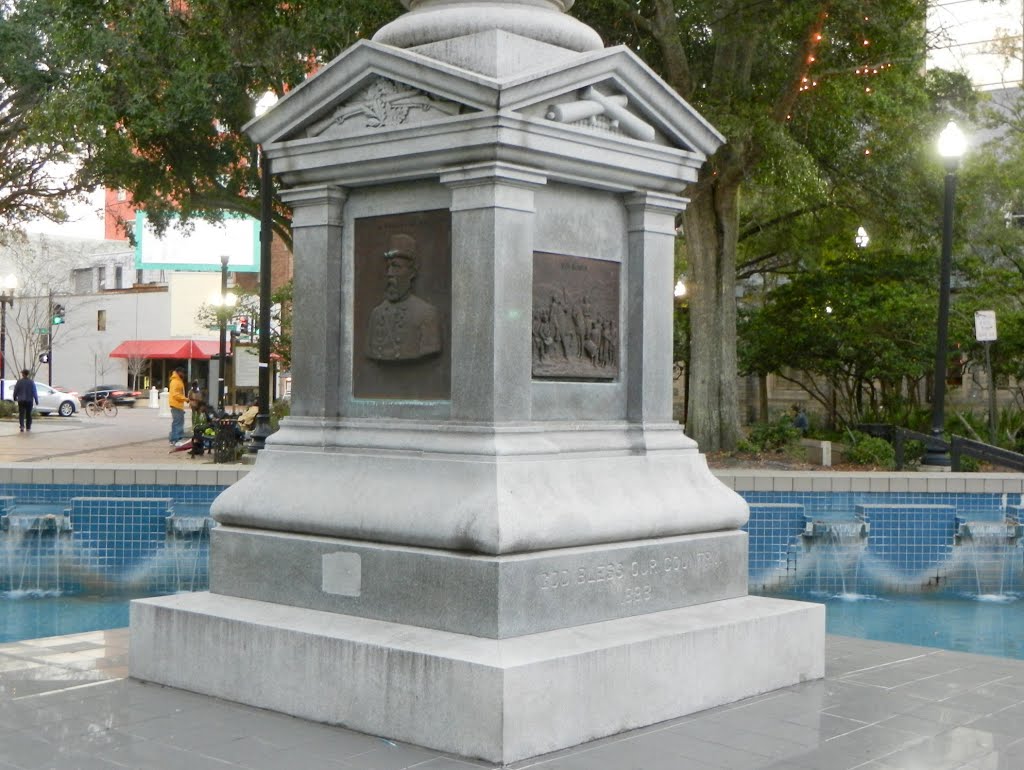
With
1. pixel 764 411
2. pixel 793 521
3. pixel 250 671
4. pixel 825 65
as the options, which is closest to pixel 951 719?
pixel 250 671

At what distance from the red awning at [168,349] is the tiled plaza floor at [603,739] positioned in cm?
7355

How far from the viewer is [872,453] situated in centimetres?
2430

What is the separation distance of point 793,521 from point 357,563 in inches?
300

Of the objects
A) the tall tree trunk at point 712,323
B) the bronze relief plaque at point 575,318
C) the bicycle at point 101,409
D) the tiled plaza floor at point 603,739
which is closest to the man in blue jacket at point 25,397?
the bicycle at point 101,409

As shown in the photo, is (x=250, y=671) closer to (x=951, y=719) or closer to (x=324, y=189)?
(x=324, y=189)

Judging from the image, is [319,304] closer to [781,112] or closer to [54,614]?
[54,614]

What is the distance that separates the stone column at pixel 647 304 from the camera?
321 inches

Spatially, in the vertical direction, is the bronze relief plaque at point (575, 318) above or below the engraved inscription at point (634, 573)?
above

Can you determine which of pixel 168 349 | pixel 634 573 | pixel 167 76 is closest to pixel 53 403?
pixel 168 349

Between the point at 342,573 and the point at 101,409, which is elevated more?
the point at 101,409

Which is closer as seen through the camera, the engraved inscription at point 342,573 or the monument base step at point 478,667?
the monument base step at point 478,667

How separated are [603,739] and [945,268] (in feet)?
50.3

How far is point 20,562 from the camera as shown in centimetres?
1326

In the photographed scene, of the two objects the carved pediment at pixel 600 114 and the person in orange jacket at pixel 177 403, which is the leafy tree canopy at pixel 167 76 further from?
the carved pediment at pixel 600 114
